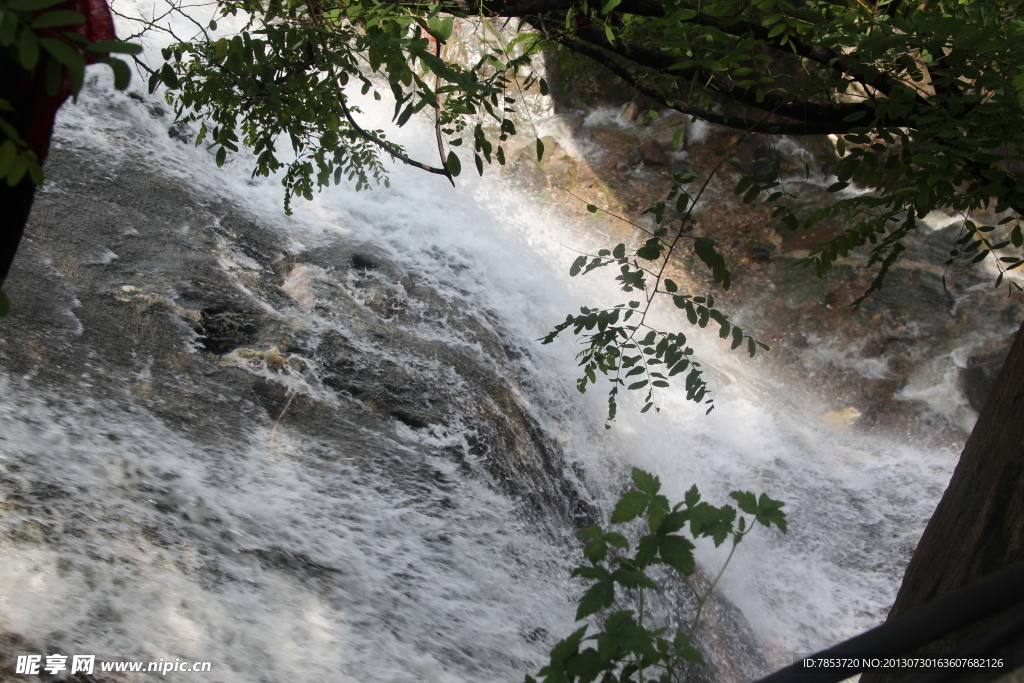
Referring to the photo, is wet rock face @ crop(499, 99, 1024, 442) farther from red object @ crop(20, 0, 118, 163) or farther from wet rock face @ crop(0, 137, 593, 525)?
red object @ crop(20, 0, 118, 163)

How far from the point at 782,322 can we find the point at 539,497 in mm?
→ 4141

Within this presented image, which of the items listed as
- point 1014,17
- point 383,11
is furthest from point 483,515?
point 1014,17

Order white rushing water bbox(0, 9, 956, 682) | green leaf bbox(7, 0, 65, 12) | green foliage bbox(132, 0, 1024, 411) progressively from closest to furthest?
green leaf bbox(7, 0, 65, 12) → green foliage bbox(132, 0, 1024, 411) → white rushing water bbox(0, 9, 956, 682)

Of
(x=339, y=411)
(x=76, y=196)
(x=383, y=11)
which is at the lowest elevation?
(x=339, y=411)

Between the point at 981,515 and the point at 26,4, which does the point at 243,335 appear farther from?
the point at 981,515

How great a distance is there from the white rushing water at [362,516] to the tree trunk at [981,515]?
1509mm

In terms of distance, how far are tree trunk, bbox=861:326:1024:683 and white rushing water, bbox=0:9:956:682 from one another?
4.95 feet

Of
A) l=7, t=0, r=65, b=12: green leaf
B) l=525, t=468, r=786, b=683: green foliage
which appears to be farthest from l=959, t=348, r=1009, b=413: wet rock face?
l=7, t=0, r=65, b=12: green leaf

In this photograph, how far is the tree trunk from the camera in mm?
1723

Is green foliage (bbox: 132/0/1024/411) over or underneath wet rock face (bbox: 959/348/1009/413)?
underneath

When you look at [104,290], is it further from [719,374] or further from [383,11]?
[719,374]

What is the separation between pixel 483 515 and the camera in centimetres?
341

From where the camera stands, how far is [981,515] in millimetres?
1917

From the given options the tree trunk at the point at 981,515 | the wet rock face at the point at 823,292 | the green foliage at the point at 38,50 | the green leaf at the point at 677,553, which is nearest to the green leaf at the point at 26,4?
the green foliage at the point at 38,50
